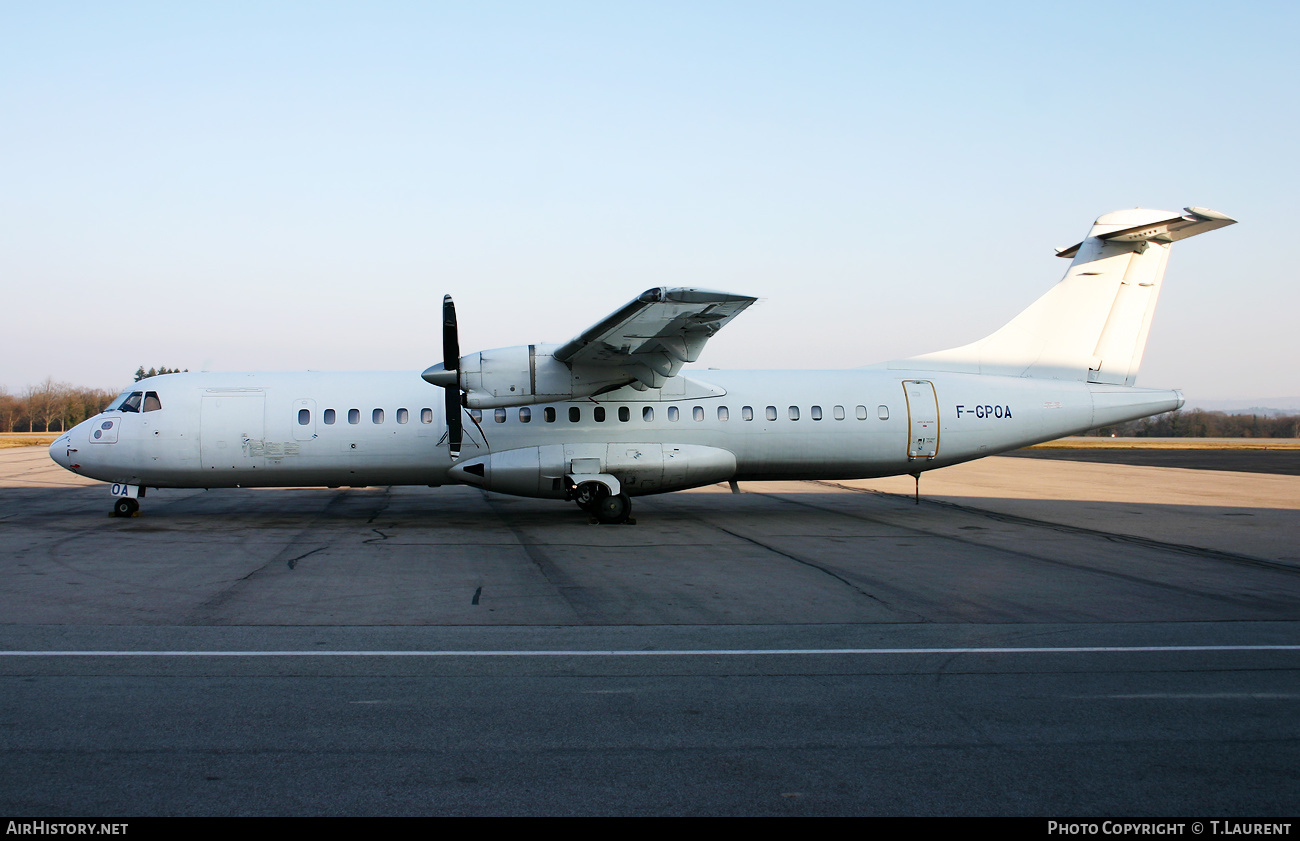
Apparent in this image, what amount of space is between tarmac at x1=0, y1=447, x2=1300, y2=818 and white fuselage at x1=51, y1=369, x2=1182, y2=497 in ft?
6.98

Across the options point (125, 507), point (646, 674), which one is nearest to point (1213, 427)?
point (125, 507)

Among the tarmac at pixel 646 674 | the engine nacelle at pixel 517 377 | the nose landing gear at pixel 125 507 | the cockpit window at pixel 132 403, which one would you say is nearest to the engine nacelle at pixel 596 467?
the engine nacelle at pixel 517 377

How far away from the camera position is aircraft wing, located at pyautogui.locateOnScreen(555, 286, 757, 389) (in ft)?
42.0

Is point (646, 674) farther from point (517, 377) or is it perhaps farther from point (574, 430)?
point (574, 430)

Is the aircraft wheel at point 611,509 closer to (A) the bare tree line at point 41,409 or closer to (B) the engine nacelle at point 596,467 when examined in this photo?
(B) the engine nacelle at point 596,467

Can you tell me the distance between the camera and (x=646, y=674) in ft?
21.2

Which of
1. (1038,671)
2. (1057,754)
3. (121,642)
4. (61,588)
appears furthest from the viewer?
(61,588)

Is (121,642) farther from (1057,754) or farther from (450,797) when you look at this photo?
(1057,754)

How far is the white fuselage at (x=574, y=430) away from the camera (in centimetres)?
1608

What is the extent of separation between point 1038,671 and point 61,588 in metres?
10.6

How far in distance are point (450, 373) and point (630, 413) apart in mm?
3729

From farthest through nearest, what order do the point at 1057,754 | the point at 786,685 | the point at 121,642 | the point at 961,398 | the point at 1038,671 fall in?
1. the point at 961,398
2. the point at 121,642
3. the point at 1038,671
4. the point at 786,685
5. the point at 1057,754
